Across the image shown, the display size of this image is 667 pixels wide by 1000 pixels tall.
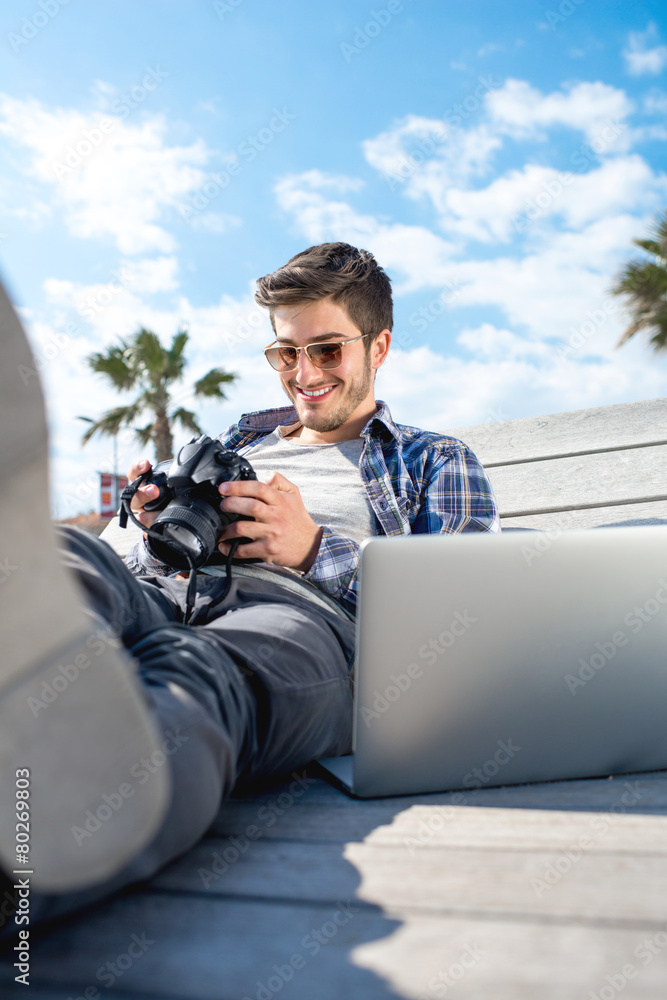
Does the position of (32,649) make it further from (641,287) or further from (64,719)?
(641,287)

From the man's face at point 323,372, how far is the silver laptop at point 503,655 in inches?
39.3

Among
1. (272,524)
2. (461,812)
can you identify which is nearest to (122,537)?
(272,524)

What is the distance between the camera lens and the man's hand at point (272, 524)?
1.24m

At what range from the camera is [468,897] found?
1.99 feet

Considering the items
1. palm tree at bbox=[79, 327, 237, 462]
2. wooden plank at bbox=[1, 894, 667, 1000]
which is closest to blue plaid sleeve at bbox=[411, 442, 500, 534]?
wooden plank at bbox=[1, 894, 667, 1000]

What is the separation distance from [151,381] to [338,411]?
9740 mm

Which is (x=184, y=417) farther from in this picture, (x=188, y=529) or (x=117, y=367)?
(x=188, y=529)

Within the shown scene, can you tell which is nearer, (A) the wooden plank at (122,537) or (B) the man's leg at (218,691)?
(B) the man's leg at (218,691)

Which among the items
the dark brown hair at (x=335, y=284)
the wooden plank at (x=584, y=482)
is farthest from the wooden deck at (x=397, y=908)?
the wooden plank at (x=584, y=482)

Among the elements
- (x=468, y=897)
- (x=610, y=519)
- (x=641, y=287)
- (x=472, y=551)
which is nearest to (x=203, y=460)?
(x=472, y=551)

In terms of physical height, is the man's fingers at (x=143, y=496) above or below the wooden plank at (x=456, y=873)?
above

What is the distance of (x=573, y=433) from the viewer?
251 cm

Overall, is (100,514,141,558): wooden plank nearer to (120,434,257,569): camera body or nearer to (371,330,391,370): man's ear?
(371,330,391,370): man's ear

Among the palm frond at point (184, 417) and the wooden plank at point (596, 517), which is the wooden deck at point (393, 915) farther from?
the palm frond at point (184, 417)
